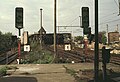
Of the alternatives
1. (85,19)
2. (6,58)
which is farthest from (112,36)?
(85,19)

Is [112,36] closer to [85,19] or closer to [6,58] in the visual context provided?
[6,58]

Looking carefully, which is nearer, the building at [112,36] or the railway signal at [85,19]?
the railway signal at [85,19]

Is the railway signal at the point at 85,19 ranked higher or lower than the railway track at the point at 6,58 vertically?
higher

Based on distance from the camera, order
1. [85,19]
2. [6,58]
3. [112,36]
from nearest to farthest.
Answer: [85,19] < [6,58] < [112,36]

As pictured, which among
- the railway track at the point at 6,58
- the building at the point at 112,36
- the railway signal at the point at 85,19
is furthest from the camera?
the building at the point at 112,36

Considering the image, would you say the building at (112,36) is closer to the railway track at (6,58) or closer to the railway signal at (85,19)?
the railway track at (6,58)

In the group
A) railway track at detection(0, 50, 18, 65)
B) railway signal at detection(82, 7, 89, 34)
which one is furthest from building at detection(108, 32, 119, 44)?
railway signal at detection(82, 7, 89, 34)

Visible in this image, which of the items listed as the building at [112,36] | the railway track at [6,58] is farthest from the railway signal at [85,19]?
the building at [112,36]

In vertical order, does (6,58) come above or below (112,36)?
below

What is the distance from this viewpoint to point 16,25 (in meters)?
19.7

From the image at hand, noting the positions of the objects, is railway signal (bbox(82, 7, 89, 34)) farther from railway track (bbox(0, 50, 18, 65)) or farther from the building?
the building

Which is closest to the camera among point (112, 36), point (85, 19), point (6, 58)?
point (85, 19)

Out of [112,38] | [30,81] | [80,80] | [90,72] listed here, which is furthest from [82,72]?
[112,38]

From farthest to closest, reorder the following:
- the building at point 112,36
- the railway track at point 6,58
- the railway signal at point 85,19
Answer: the building at point 112,36, the railway track at point 6,58, the railway signal at point 85,19
